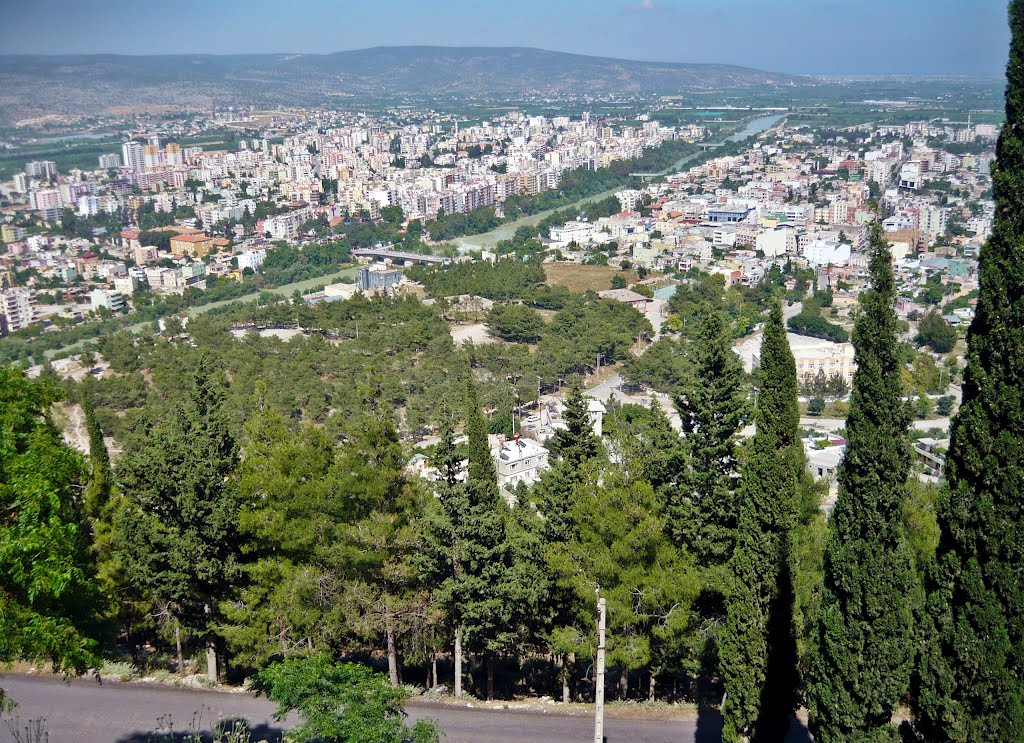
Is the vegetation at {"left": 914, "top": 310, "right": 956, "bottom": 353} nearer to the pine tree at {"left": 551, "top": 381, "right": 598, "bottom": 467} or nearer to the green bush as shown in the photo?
the pine tree at {"left": 551, "top": 381, "right": 598, "bottom": 467}

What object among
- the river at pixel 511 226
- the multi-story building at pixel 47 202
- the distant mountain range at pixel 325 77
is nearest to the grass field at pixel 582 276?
the river at pixel 511 226

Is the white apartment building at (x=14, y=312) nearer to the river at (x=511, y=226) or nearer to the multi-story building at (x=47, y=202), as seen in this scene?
the river at (x=511, y=226)

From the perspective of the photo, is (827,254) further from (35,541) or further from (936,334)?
(35,541)

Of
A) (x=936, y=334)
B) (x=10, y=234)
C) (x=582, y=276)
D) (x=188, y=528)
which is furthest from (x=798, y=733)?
(x=10, y=234)

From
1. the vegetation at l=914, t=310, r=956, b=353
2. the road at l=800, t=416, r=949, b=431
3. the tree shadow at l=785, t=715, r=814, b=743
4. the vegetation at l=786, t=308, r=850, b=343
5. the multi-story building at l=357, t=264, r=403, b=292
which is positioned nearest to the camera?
the tree shadow at l=785, t=715, r=814, b=743

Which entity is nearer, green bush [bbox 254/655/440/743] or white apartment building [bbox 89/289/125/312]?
green bush [bbox 254/655/440/743]

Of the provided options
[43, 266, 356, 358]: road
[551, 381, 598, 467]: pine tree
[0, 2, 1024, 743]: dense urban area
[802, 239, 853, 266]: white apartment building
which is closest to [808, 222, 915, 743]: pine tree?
[0, 2, 1024, 743]: dense urban area
